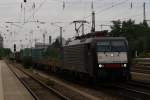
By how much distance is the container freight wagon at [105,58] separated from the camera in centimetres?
2355

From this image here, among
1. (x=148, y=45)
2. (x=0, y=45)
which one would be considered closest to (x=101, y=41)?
(x=148, y=45)

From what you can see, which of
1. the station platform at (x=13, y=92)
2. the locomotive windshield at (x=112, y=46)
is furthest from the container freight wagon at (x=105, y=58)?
the station platform at (x=13, y=92)

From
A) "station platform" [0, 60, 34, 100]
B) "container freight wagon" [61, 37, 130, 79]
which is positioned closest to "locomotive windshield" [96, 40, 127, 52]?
"container freight wagon" [61, 37, 130, 79]

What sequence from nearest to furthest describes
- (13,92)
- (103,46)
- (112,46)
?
(13,92) → (103,46) → (112,46)

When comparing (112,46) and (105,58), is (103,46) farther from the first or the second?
(105,58)

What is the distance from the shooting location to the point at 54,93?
22.8m

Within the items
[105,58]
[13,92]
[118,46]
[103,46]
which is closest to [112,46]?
[118,46]

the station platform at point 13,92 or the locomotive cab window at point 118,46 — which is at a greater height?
the locomotive cab window at point 118,46

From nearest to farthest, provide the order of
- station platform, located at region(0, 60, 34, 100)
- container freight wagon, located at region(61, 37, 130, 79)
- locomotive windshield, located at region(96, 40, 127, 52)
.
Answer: station platform, located at region(0, 60, 34, 100)
container freight wagon, located at region(61, 37, 130, 79)
locomotive windshield, located at region(96, 40, 127, 52)

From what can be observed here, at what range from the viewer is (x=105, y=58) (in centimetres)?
2395

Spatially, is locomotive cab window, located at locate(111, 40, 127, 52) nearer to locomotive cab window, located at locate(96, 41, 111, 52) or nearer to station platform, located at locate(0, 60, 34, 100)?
locomotive cab window, located at locate(96, 41, 111, 52)

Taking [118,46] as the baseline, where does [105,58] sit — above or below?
below

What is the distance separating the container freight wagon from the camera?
23.5 meters

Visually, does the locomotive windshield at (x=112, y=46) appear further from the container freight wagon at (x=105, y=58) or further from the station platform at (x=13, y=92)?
the station platform at (x=13, y=92)
